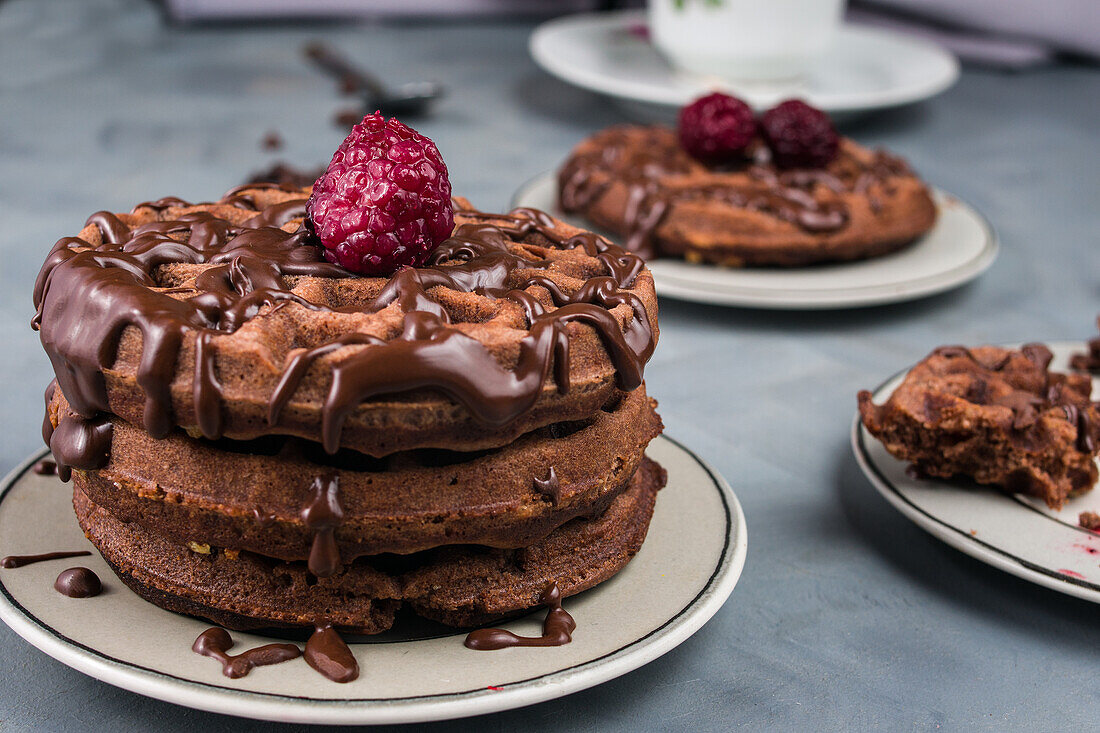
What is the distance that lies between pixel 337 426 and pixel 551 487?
0.36 metres

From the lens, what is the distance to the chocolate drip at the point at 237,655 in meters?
1.58

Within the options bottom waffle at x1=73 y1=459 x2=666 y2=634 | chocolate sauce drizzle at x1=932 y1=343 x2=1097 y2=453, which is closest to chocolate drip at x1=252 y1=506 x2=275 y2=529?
bottom waffle at x1=73 y1=459 x2=666 y2=634

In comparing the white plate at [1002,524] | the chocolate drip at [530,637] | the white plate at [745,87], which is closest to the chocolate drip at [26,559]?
the chocolate drip at [530,637]

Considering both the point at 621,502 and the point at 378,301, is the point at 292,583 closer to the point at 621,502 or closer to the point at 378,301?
the point at 378,301

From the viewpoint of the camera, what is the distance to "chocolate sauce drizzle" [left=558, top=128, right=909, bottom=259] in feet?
11.2

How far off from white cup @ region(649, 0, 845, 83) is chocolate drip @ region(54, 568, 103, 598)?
3.40m

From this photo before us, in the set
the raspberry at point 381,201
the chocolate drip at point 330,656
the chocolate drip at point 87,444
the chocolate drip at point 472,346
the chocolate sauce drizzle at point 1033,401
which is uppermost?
the raspberry at point 381,201

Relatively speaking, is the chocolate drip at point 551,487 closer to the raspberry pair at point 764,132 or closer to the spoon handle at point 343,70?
the raspberry pair at point 764,132

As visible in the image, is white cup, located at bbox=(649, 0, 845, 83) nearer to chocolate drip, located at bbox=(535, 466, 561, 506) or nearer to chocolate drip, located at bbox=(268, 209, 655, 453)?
chocolate drip, located at bbox=(268, 209, 655, 453)

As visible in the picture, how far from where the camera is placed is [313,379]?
1.57 metres

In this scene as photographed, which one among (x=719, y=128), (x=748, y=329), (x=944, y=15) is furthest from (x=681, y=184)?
(x=944, y=15)

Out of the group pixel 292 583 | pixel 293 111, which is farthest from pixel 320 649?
pixel 293 111

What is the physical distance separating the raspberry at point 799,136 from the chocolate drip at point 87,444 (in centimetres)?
237

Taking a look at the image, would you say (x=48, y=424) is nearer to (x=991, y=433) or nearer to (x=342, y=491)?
(x=342, y=491)
